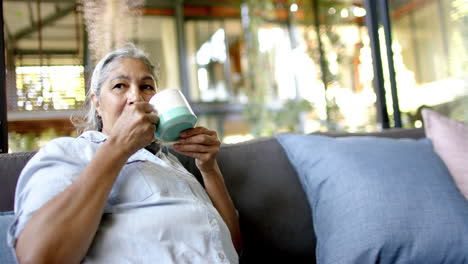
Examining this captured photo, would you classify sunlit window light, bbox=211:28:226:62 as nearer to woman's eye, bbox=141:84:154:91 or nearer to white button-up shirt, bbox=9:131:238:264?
woman's eye, bbox=141:84:154:91

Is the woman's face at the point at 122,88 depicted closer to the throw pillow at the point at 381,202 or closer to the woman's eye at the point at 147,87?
the woman's eye at the point at 147,87

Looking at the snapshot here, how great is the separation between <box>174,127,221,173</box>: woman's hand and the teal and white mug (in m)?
0.08

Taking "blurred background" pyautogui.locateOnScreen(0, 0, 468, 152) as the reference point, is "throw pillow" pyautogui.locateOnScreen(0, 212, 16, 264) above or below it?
below

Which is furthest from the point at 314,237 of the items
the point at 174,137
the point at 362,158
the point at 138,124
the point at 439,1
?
the point at 439,1

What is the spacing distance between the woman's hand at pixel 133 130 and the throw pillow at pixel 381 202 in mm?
634

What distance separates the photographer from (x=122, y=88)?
1.17 m

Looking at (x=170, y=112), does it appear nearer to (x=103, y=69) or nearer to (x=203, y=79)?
(x=103, y=69)

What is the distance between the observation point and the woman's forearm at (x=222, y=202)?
1.24 metres

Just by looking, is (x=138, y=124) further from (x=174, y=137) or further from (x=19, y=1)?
(x=19, y=1)

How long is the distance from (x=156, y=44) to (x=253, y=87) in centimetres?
164

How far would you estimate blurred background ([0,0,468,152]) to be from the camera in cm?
176

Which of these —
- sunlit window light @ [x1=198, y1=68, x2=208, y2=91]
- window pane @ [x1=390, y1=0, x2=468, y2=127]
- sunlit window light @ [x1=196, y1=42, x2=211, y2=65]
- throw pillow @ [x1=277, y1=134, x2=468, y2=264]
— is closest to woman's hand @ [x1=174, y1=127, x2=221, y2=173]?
throw pillow @ [x1=277, y1=134, x2=468, y2=264]

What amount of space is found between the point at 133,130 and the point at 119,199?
20 centimetres

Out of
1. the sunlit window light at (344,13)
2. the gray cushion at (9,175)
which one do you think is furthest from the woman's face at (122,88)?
the sunlit window light at (344,13)
